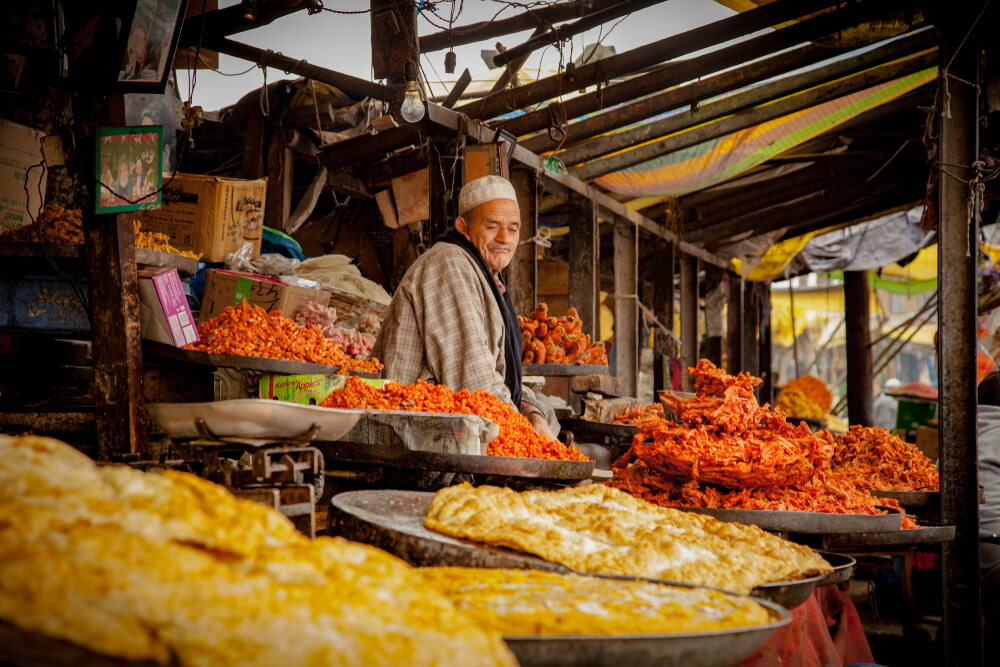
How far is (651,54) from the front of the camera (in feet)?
18.0

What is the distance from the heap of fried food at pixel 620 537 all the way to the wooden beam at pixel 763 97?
193 inches

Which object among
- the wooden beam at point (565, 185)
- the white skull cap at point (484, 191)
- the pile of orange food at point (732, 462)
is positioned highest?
the wooden beam at point (565, 185)

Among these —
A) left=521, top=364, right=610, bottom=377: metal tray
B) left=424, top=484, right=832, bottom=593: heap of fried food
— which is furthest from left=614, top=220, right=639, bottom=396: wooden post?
left=424, top=484, right=832, bottom=593: heap of fried food

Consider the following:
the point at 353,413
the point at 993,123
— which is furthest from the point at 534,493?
the point at 993,123

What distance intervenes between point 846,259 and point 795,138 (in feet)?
18.0

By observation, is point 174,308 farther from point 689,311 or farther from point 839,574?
point 689,311

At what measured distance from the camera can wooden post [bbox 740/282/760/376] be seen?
515 inches

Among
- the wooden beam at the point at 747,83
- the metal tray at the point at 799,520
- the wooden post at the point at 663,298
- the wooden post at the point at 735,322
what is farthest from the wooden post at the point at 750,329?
the metal tray at the point at 799,520

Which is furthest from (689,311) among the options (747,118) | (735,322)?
(747,118)

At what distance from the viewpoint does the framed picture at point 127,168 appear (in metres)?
3.66

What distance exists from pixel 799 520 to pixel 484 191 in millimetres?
2509

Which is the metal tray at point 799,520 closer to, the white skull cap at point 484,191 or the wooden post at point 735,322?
the white skull cap at point 484,191

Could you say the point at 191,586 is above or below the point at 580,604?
above

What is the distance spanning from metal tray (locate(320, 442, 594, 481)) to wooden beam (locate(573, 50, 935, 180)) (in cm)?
474
